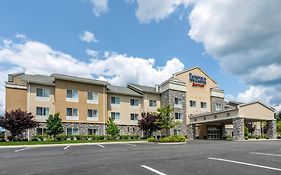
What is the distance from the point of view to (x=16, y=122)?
30.8 metres

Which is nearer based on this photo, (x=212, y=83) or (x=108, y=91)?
(x=108, y=91)

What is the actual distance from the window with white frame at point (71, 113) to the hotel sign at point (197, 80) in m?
23.9

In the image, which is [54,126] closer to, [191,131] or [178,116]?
[178,116]

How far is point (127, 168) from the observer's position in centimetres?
941

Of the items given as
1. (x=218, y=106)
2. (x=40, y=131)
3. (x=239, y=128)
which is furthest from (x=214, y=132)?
(x=40, y=131)

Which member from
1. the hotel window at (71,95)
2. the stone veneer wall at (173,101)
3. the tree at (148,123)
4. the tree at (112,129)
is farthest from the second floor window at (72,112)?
the stone veneer wall at (173,101)

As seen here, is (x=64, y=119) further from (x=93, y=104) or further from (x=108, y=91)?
(x=108, y=91)

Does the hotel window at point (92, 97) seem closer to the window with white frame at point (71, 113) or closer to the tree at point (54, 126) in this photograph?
the window with white frame at point (71, 113)

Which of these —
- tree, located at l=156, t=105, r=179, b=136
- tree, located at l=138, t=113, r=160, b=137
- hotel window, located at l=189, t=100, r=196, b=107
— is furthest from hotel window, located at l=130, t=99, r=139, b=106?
hotel window, located at l=189, t=100, r=196, b=107

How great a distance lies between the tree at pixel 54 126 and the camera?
33469 mm


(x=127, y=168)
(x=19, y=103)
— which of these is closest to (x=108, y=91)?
(x=19, y=103)

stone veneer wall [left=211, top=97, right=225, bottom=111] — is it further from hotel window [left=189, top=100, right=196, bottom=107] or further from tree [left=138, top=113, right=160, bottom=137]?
tree [left=138, top=113, right=160, bottom=137]

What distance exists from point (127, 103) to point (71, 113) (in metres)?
10.6

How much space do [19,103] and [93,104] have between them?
11087 mm
